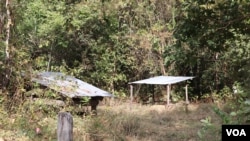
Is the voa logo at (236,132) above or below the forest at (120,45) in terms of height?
below

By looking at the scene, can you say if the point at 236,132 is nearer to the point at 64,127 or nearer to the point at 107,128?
the point at 64,127

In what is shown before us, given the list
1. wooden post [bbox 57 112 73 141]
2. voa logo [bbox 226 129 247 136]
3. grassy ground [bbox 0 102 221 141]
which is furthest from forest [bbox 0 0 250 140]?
voa logo [bbox 226 129 247 136]

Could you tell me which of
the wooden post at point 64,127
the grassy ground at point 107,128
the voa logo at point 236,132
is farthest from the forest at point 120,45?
the voa logo at point 236,132

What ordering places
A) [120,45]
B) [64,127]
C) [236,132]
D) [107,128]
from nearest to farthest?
[236,132] < [64,127] < [107,128] < [120,45]

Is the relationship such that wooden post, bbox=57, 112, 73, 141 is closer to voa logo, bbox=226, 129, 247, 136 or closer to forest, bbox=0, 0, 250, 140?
voa logo, bbox=226, 129, 247, 136

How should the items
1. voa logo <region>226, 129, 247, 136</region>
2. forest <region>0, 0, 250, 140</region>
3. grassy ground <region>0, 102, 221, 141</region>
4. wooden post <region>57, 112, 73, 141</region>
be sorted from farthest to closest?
forest <region>0, 0, 250, 140</region>
grassy ground <region>0, 102, 221, 141</region>
wooden post <region>57, 112, 73, 141</region>
voa logo <region>226, 129, 247, 136</region>

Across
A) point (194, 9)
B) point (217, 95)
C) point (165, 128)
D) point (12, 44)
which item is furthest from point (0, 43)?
point (217, 95)

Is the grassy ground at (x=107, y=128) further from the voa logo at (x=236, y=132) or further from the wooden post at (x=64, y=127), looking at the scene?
the wooden post at (x=64, y=127)

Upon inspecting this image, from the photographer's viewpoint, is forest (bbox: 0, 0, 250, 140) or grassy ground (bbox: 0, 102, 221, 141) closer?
grassy ground (bbox: 0, 102, 221, 141)

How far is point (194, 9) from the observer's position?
7605 millimetres

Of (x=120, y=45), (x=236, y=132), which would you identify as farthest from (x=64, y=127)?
(x=120, y=45)

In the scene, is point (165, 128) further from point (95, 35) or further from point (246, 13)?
point (95, 35)

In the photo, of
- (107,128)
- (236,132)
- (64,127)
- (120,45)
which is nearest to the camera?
(236,132)

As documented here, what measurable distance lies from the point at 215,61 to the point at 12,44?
994 cm
